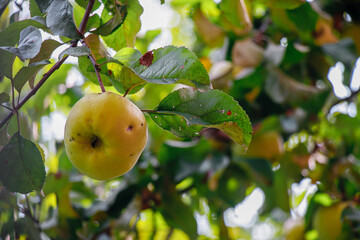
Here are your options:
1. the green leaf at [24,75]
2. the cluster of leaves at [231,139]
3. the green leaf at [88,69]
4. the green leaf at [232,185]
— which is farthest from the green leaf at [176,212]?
the green leaf at [24,75]

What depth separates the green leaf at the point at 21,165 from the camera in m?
0.64

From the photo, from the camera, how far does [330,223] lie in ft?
4.94

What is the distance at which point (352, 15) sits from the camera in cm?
180

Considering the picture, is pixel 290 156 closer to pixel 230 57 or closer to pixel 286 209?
pixel 286 209

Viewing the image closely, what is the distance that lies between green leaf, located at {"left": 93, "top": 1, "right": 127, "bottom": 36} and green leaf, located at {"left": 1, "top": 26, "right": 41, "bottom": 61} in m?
0.13

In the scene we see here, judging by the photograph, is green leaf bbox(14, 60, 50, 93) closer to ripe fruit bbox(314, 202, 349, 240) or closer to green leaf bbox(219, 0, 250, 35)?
green leaf bbox(219, 0, 250, 35)

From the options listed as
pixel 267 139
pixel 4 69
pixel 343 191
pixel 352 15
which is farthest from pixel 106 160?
pixel 352 15

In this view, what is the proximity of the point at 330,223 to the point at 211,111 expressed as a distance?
42.8 inches

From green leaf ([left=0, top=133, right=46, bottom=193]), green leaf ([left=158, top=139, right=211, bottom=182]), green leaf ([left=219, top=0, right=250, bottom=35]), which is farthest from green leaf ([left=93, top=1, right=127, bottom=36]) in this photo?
green leaf ([left=158, top=139, right=211, bottom=182])

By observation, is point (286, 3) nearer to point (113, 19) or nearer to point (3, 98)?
point (113, 19)

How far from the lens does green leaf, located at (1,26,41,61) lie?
584mm

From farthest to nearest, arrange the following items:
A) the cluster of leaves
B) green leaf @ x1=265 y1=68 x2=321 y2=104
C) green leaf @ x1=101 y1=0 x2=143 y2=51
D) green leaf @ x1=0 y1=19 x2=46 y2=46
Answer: green leaf @ x1=265 y1=68 x2=321 y2=104 → the cluster of leaves → green leaf @ x1=101 y1=0 x2=143 y2=51 → green leaf @ x1=0 y1=19 x2=46 y2=46

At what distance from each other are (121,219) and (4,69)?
867 millimetres

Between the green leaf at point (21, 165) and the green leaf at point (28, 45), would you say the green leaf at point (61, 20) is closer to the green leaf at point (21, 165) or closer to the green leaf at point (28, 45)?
Result: the green leaf at point (28, 45)
